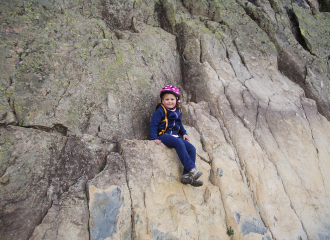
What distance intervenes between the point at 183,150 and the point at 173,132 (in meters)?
0.91

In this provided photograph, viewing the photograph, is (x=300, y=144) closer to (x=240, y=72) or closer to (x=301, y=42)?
(x=240, y=72)

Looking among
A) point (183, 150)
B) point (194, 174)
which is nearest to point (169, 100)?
point (183, 150)

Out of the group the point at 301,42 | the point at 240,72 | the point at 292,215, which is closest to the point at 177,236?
the point at 292,215

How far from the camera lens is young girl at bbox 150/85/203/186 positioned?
4.84 metres

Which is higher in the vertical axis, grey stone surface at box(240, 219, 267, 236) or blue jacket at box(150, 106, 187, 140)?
blue jacket at box(150, 106, 187, 140)

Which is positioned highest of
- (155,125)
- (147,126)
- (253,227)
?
(155,125)

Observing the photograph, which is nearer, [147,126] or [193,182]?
[193,182]

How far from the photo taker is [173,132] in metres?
5.76

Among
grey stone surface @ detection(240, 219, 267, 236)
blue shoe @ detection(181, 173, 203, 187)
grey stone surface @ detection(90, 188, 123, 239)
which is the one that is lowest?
grey stone surface @ detection(90, 188, 123, 239)

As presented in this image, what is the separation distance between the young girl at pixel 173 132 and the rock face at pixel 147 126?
297 millimetres

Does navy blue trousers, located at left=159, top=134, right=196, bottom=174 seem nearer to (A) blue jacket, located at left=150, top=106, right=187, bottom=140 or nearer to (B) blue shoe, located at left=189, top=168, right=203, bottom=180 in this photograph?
(B) blue shoe, located at left=189, top=168, right=203, bottom=180

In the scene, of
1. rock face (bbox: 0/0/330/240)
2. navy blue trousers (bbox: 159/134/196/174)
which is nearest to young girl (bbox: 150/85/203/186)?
navy blue trousers (bbox: 159/134/196/174)

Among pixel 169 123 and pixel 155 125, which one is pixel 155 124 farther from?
pixel 169 123

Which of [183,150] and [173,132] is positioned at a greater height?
[183,150]
